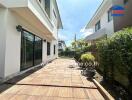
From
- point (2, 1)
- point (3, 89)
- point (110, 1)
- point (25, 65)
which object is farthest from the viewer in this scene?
point (110, 1)

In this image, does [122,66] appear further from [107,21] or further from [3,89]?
[107,21]

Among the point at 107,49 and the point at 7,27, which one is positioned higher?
the point at 7,27

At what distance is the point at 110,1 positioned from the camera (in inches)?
608

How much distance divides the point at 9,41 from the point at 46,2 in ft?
32.7

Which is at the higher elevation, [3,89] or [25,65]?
[25,65]

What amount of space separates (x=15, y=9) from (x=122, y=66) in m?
5.65

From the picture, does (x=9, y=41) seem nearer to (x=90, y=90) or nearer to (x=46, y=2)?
(x=90, y=90)

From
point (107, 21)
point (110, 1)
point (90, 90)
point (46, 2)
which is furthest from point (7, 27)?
point (107, 21)

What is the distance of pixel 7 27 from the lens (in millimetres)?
7434

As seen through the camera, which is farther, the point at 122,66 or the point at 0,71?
the point at 0,71

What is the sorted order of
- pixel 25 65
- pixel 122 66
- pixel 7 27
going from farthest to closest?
pixel 25 65 < pixel 7 27 < pixel 122 66

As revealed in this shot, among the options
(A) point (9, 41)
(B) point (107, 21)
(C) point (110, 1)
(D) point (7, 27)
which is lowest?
(A) point (9, 41)

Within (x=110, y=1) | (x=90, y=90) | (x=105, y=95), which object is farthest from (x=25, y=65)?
(x=110, y=1)

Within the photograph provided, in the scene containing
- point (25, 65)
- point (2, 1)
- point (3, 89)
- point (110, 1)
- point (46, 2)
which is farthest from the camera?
point (46, 2)
